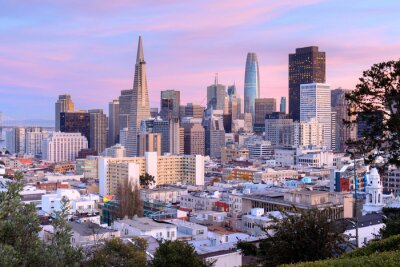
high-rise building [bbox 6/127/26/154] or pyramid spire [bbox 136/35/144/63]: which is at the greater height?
pyramid spire [bbox 136/35/144/63]

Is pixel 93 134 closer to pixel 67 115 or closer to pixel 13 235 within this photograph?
pixel 67 115

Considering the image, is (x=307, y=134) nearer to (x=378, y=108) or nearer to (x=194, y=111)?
(x=194, y=111)

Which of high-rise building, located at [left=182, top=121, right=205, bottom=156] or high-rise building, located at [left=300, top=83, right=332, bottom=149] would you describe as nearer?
high-rise building, located at [left=182, top=121, right=205, bottom=156]

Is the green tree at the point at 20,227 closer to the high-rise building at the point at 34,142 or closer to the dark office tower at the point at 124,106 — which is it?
the high-rise building at the point at 34,142

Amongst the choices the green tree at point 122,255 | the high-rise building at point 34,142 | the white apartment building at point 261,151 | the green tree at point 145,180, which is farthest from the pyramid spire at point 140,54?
the green tree at point 122,255

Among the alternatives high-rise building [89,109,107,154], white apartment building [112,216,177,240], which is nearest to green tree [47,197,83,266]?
white apartment building [112,216,177,240]

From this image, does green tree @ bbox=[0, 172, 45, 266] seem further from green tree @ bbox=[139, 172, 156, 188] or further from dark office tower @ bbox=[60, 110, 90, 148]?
dark office tower @ bbox=[60, 110, 90, 148]

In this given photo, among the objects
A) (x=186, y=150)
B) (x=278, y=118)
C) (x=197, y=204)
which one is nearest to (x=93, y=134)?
(x=186, y=150)
